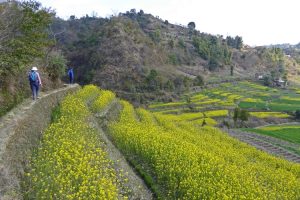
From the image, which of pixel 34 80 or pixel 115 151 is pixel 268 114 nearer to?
pixel 115 151

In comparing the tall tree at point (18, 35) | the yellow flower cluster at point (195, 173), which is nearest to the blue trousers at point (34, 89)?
the tall tree at point (18, 35)

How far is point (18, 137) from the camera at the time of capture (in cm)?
1279

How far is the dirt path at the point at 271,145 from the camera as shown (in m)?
39.0

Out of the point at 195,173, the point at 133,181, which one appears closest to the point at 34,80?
the point at 133,181

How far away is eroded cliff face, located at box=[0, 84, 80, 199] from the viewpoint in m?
9.76

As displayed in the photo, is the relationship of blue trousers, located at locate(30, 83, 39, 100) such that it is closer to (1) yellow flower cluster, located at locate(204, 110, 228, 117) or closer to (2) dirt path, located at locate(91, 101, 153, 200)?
(2) dirt path, located at locate(91, 101, 153, 200)

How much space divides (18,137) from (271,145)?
116 feet

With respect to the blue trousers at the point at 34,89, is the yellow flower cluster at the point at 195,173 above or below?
below

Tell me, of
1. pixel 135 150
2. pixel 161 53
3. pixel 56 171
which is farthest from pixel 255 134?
pixel 161 53

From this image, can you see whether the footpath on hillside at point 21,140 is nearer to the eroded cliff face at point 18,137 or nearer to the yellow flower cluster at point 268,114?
the eroded cliff face at point 18,137

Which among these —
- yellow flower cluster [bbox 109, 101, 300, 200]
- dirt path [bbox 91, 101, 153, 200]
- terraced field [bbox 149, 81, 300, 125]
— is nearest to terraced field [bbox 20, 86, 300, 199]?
yellow flower cluster [bbox 109, 101, 300, 200]

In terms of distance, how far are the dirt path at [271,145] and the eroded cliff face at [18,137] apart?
27.3 meters

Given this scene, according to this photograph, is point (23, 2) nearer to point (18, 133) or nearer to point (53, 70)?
point (53, 70)

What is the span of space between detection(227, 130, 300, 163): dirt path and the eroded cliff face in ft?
89.7
